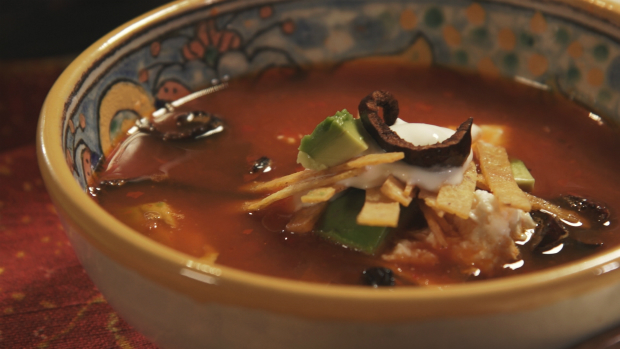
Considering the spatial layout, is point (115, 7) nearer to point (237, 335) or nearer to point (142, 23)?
point (142, 23)

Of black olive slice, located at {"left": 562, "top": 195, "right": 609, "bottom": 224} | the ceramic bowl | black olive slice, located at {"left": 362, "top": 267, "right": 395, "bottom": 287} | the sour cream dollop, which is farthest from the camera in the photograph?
black olive slice, located at {"left": 562, "top": 195, "right": 609, "bottom": 224}

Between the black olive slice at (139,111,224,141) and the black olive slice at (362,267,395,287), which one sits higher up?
the black olive slice at (362,267,395,287)

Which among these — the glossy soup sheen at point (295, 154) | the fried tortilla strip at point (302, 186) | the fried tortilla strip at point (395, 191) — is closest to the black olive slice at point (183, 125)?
the glossy soup sheen at point (295, 154)

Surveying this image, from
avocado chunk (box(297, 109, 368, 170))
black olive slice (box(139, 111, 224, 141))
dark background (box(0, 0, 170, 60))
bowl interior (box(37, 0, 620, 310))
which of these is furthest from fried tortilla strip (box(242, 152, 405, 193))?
dark background (box(0, 0, 170, 60))

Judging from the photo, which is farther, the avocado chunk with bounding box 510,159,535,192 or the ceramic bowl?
the avocado chunk with bounding box 510,159,535,192

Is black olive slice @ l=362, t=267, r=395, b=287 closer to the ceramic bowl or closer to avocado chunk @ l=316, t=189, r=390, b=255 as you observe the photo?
avocado chunk @ l=316, t=189, r=390, b=255

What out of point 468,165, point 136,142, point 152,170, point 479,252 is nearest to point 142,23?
point 136,142

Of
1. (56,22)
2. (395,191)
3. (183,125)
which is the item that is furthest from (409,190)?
(56,22)
